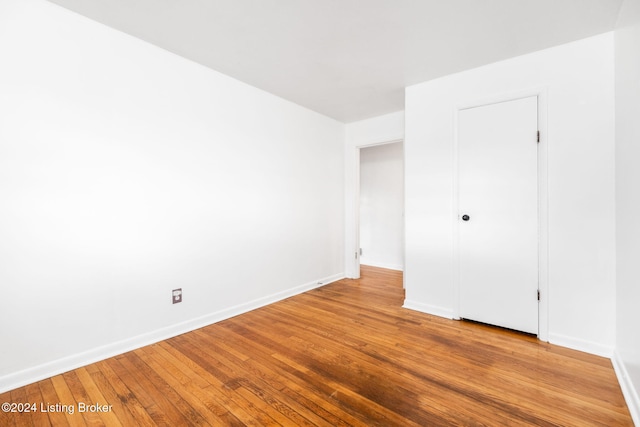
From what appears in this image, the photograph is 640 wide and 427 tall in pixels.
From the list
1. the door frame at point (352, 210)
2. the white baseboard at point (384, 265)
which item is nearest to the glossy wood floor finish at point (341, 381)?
the door frame at point (352, 210)

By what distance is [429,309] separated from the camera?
3031 millimetres

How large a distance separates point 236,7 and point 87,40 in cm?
113

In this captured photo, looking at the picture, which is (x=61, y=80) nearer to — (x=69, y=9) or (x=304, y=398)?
(x=69, y=9)

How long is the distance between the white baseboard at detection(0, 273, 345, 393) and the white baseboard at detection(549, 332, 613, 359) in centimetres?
273

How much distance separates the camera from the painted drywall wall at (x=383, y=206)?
5141 millimetres

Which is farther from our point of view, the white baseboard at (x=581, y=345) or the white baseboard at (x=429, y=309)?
the white baseboard at (x=429, y=309)

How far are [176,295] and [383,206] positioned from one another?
3.88 meters

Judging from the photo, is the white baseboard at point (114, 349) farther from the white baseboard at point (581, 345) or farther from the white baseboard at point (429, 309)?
the white baseboard at point (581, 345)

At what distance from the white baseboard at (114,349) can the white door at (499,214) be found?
2242 millimetres

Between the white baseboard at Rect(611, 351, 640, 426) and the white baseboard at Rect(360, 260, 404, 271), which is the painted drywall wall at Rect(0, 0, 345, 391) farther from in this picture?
the white baseboard at Rect(611, 351, 640, 426)

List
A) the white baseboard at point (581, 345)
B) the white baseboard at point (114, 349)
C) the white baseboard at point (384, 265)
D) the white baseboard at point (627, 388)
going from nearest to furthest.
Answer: the white baseboard at point (627, 388) < the white baseboard at point (114, 349) < the white baseboard at point (581, 345) < the white baseboard at point (384, 265)

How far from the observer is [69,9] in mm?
1957

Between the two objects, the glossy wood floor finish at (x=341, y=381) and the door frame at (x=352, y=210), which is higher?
the door frame at (x=352, y=210)

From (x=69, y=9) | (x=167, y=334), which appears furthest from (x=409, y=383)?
(x=69, y=9)
